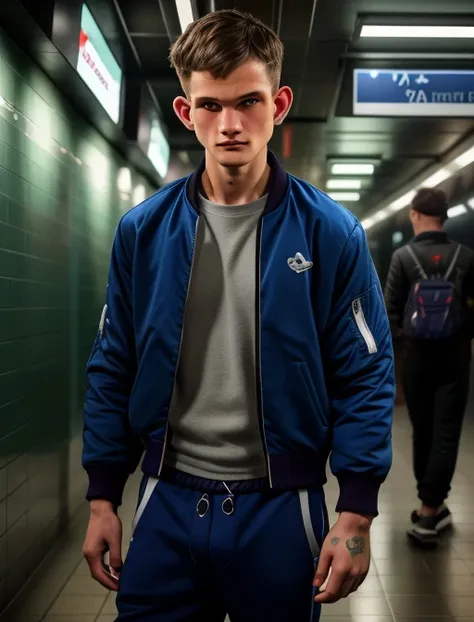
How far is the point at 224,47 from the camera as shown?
126 centimetres

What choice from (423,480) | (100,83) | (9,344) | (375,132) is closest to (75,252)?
(100,83)

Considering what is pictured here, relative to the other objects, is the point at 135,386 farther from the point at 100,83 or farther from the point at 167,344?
→ the point at 100,83

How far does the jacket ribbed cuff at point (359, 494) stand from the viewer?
1.26m

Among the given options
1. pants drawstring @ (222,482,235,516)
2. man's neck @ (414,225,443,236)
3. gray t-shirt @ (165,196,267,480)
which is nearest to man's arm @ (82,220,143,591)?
gray t-shirt @ (165,196,267,480)

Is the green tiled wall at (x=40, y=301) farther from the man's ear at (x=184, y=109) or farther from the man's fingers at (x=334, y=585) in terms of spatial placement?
the man's fingers at (x=334, y=585)

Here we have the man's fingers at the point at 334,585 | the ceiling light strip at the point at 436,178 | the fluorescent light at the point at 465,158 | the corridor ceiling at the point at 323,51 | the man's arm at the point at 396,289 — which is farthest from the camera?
the ceiling light strip at the point at 436,178

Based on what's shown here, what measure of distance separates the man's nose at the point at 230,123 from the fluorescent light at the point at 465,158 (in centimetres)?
727

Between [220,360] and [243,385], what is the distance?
66 mm

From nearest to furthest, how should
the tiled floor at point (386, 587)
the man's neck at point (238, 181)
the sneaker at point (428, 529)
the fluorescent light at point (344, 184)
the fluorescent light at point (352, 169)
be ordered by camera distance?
1. the man's neck at point (238, 181)
2. the tiled floor at point (386, 587)
3. the sneaker at point (428, 529)
4. the fluorescent light at point (352, 169)
5. the fluorescent light at point (344, 184)

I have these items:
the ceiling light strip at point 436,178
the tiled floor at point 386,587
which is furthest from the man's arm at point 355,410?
the ceiling light strip at point 436,178

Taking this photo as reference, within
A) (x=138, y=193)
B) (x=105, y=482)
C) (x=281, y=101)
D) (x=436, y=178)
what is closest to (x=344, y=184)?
(x=436, y=178)

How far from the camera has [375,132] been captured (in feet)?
23.4

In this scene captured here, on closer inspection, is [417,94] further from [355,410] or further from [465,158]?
[465,158]

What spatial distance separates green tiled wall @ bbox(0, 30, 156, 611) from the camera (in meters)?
3.04
